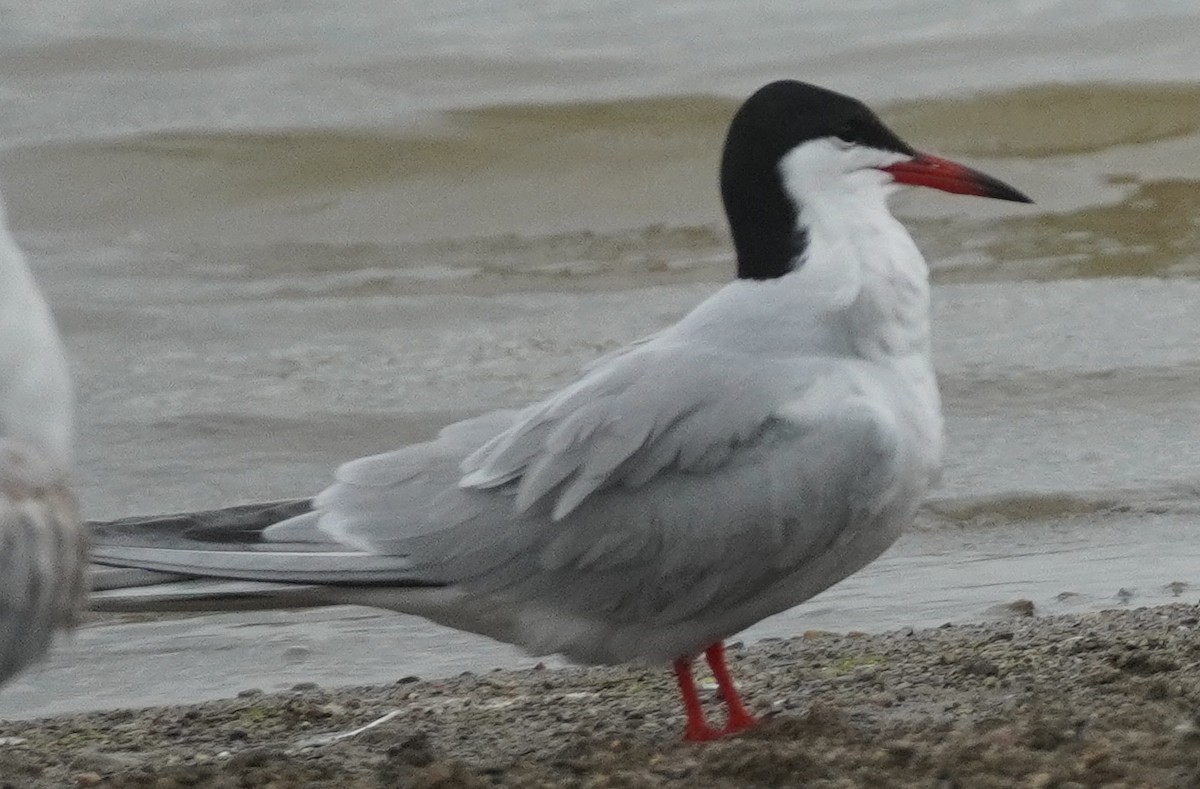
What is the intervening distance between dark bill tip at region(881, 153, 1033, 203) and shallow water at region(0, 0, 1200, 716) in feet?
3.83

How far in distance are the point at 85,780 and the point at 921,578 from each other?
2564 millimetres

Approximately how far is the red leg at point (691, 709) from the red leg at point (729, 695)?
0.04 metres

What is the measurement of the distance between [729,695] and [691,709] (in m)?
0.10

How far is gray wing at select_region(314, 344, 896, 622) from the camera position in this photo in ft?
12.7

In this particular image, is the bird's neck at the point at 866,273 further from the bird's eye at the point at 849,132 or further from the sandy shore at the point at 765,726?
the sandy shore at the point at 765,726

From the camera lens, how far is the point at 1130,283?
349 inches

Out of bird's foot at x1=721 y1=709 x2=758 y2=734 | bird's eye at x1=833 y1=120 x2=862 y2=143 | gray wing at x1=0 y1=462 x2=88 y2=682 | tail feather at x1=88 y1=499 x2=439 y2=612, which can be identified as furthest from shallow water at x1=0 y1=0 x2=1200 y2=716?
gray wing at x1=0 y1=462 x2=88 y2=682

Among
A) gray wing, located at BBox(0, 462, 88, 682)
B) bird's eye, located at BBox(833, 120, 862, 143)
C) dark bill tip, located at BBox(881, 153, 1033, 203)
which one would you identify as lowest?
gray wing, located at BBox(0, 462, 88, 682)

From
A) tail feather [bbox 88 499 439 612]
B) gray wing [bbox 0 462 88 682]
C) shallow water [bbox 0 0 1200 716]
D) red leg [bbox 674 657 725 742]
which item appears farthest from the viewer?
shallow water [bbox 0 0 1200 716]

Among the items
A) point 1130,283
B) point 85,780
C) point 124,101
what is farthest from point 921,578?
point 124,101

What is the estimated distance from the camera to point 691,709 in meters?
3.93

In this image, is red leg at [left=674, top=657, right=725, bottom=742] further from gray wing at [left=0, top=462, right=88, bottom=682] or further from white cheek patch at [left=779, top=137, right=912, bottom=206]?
gray wing at [left=0, top=462, right=88, bottom=682]

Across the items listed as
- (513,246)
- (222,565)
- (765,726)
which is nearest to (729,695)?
(765,726)

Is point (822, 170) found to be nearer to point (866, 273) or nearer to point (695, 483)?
point (866, 273)
